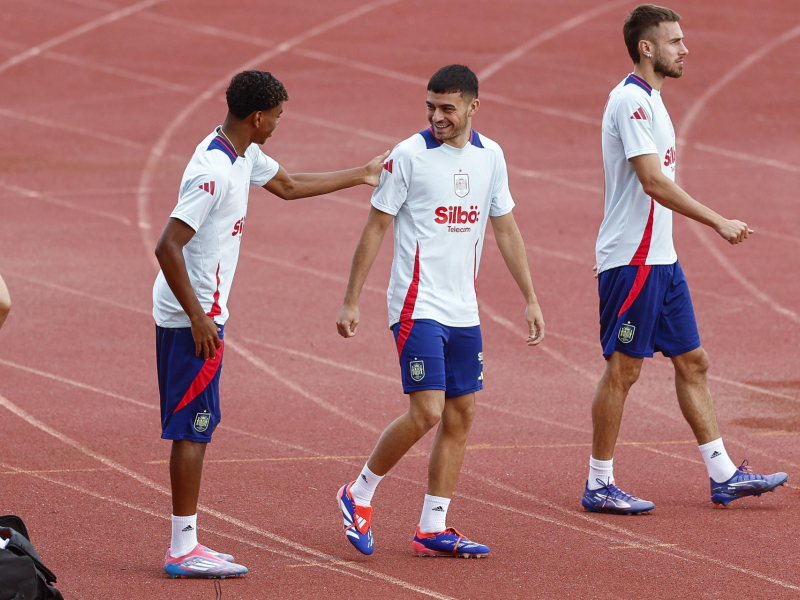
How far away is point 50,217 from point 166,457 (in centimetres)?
698

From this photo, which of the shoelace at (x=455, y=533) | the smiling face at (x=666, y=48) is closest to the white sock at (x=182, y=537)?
the shoelace at (x=455, y=533)

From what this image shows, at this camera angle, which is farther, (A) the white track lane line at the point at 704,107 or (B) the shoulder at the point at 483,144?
(A) the white track lane line at the point at 704,107

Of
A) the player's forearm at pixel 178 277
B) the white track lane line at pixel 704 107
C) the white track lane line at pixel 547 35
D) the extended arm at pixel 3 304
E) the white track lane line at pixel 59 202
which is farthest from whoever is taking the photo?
the white track lane line at pixel 547 35

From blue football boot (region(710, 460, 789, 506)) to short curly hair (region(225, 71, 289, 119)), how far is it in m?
2.83

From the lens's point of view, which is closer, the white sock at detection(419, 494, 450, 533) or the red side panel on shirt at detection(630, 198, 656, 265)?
the white sock at detection(419, 494, 450, 533)

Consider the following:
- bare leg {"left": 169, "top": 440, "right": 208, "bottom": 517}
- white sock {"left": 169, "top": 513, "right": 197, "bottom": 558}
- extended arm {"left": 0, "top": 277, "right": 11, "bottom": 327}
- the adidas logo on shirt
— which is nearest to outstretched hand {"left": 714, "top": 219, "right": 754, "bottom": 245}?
the adidas logo on shirt

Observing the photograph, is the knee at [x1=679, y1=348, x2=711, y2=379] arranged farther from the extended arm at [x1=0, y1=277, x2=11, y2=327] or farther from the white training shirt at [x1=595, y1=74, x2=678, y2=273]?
the extended arm at [x1=0, y1=277, x2=11, y2=327]

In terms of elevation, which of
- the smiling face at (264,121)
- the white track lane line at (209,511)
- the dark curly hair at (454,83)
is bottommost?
the white track lane line at (209,511)

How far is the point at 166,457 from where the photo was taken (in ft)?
19.9

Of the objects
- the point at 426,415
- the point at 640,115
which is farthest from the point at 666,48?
the point at 426,415

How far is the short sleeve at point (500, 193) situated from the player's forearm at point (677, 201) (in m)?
0.76

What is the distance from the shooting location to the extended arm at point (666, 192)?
505 cm

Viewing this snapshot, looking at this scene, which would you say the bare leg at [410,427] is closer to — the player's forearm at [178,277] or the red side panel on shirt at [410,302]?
the red side panel on shirt at [410,302]

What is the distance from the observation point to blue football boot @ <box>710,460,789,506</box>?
17.5 ft
